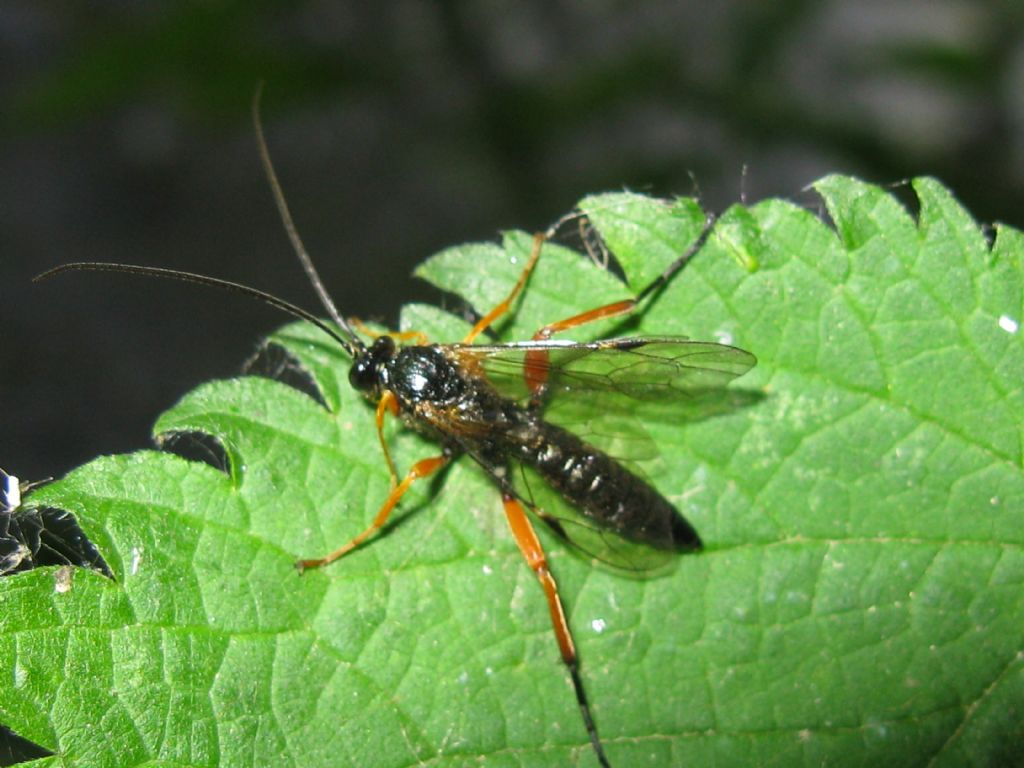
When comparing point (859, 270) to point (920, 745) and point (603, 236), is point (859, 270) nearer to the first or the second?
point (603, 236)

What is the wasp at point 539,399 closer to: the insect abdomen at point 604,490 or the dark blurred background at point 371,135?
the insect abdomen at point 604,490

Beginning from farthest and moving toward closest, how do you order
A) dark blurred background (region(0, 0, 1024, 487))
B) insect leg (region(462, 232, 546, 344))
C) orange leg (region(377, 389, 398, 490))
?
dark blurred background (region(0, 0, 1024, 487)) < insect leg (region(462, 232, 546, 344)) < orange leg (region(377, 389, 398, 490))

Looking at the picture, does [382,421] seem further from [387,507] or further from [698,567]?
[698,567]

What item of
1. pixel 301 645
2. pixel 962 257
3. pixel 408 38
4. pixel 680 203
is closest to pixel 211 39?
pixel 408 38

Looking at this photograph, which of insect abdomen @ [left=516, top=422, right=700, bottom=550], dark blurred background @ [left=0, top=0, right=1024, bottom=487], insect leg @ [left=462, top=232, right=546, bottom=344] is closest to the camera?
insect abdomen @ [left=516, top=422, right=700, bottom=550]

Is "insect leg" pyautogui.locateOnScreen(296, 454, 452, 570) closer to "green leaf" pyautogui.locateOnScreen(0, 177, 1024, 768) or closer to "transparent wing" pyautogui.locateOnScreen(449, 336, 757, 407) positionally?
"green leaf" pyautogui.locateOnScreen(0, 177, 1024, 768)

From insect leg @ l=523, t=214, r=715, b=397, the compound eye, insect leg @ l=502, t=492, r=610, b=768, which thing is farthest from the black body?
insect leg @ l=523, t=214, r=715, b=397

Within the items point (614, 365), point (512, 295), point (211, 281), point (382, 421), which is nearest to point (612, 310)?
point (614, 365)
